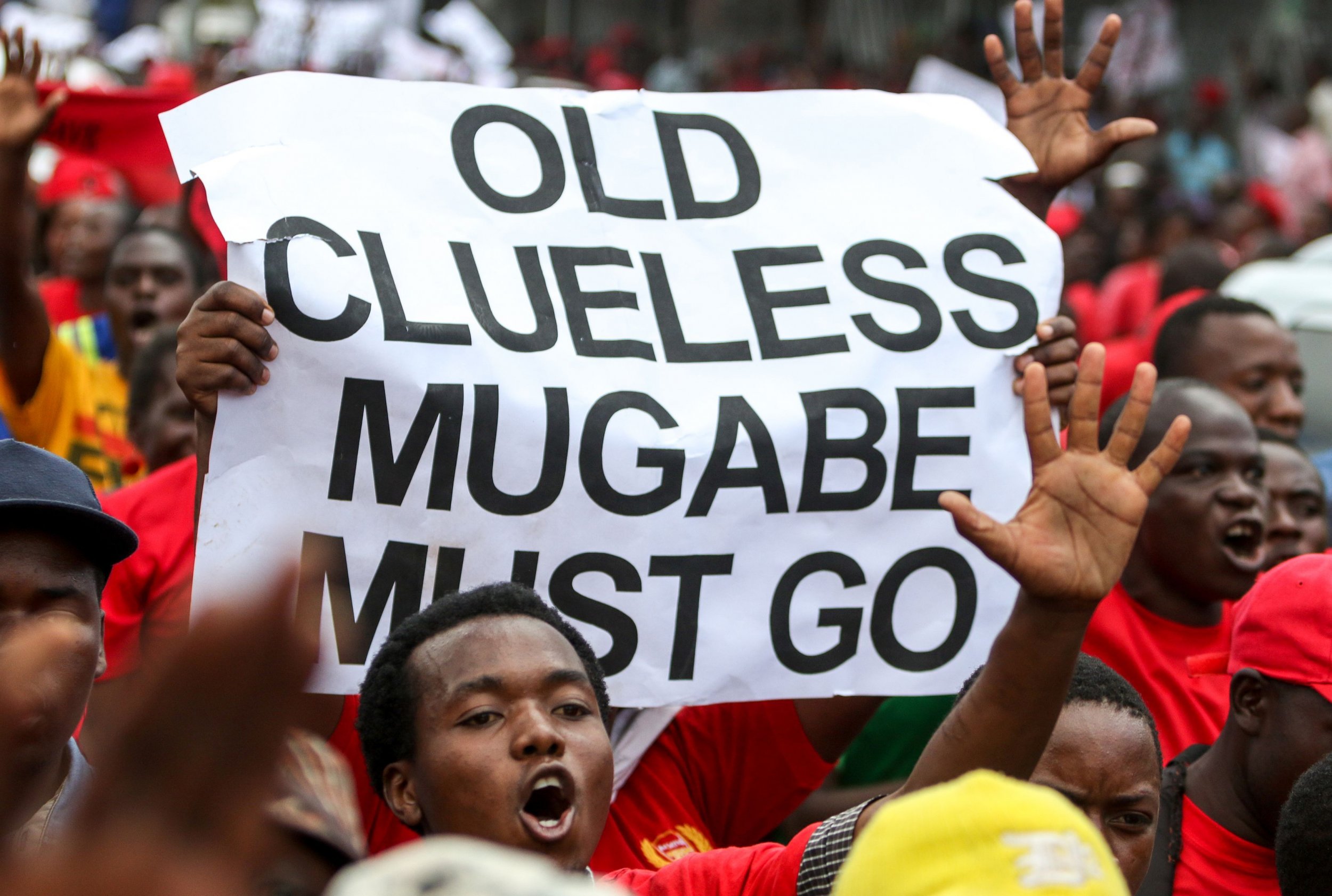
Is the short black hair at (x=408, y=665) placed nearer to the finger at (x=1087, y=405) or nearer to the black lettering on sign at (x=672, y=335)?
the black lettering on sign at (x=672, y=335)

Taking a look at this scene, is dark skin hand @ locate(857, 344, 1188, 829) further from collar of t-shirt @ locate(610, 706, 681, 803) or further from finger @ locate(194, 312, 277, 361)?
finger @ locate(194, 312, 277, 361)

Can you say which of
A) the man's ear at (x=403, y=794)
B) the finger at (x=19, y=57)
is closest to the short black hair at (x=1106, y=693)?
the man's ear at (x=403, y=794)

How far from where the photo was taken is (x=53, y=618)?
7.54 ft

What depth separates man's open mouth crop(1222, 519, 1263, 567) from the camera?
376 centimetres

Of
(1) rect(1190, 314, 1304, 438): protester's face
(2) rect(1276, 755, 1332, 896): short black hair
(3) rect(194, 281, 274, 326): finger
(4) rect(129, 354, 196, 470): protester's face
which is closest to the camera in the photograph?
(2) rect(1276, 755, 1332, 896): short black hair

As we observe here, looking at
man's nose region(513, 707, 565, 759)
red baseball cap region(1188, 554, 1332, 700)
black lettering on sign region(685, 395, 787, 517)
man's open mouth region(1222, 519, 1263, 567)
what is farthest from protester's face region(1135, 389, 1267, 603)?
man's nose region(513, 707, 565, 759)

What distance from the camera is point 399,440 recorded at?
299cm

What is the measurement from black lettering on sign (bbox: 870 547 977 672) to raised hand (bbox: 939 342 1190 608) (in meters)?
0.92

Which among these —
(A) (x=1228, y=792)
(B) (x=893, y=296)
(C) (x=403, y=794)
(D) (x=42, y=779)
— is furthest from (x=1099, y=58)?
(D) (x=42, y=779)

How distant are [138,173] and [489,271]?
148 inches

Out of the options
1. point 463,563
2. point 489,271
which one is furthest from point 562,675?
point 489,271

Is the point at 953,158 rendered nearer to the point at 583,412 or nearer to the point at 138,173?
the point at 583,412

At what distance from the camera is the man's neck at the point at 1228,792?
291 cm

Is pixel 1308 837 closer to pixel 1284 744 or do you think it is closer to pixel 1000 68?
pixel 1284 744
